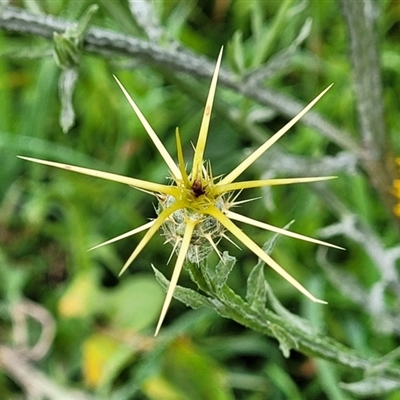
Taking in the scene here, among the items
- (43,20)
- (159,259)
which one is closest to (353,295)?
(159,259)

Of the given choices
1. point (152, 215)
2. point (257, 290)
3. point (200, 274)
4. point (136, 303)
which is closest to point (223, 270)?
point (200, 274)

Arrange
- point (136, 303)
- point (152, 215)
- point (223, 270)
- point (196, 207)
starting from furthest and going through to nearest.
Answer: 1. point (152, 215)
2. point (136, 303)
3. point (223, 270)
4. point (196, 207)

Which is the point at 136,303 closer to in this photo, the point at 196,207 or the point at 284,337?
the point at 284,337

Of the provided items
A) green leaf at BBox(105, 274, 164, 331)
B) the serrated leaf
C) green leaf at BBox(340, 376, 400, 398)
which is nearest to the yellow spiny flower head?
the serrated leaf

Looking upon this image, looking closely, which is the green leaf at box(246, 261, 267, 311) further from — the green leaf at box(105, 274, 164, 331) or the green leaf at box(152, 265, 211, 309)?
the green leaf at box(105, 274, 164, 331)

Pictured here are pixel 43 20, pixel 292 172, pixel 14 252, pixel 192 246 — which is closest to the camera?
pixel 192 246

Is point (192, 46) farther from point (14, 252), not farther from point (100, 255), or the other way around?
point (14, 252)

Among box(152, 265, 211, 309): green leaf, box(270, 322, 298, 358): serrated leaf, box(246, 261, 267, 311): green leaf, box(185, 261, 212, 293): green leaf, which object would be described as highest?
box(246, 261, 267, 311): green leaf

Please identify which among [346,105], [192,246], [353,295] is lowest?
[192,246]
